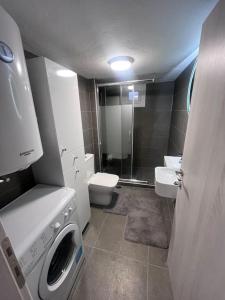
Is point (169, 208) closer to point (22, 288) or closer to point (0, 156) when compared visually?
point (22, 288)

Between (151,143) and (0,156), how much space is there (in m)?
2.85

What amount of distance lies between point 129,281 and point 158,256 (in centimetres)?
40

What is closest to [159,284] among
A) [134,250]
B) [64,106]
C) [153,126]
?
[134,250]

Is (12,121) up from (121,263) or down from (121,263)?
up

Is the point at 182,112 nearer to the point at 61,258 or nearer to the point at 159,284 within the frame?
the point at 159,284

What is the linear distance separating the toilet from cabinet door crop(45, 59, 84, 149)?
0.68 meters

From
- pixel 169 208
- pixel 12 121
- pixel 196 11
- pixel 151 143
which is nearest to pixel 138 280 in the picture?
pixel 169 208

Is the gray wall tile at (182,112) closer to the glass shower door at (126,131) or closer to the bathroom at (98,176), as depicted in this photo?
the bathroom at (98,176)

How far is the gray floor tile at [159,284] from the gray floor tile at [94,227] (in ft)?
2.28

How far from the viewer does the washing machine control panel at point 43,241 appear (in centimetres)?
68

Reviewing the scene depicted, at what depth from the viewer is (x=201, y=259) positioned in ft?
2.04

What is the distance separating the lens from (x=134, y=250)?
1483mm

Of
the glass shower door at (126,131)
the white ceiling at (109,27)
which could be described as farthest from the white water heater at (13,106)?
the glass shower door at (126,131)

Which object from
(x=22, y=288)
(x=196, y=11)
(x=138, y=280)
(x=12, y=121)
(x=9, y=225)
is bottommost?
(x=138, y=280)
